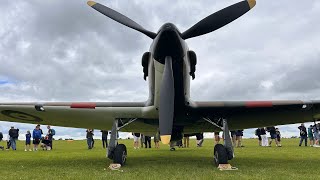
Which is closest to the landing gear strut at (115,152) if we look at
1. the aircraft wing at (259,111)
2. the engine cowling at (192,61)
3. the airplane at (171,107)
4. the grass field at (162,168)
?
the airplane at (171,107)

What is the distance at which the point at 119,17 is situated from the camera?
11.7 meters

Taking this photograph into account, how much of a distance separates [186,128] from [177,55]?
464 centimetres

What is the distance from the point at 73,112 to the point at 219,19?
624cm

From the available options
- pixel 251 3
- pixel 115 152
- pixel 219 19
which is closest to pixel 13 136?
pixel 115 152

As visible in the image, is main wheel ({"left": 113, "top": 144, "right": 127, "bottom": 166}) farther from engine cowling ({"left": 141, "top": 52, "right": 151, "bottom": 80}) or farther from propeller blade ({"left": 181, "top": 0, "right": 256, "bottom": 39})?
propeller blade ({"left": 181, "top": 0, "right": 256, "bottom": 39})

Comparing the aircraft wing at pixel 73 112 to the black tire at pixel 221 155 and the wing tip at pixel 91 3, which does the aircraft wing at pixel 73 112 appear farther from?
the wing tip at pixel 91 3

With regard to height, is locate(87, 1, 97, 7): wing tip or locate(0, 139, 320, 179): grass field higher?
locate(87, 1, 97, 7): wing tip

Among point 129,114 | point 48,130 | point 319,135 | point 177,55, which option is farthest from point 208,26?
point 48,130

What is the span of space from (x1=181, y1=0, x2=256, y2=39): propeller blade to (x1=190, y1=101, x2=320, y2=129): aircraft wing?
2319mm

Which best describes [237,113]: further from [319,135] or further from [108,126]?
[319,135]

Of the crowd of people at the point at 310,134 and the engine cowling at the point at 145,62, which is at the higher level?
the engine cowling at the point at 145,62

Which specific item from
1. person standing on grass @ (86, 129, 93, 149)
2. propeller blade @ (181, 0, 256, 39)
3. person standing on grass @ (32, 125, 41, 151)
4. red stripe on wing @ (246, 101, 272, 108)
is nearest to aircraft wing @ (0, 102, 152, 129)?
propeller blade @ (181, 0, 256, 39)

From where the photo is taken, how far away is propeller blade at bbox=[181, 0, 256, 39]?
10.3 metres

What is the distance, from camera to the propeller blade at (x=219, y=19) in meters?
10.3
